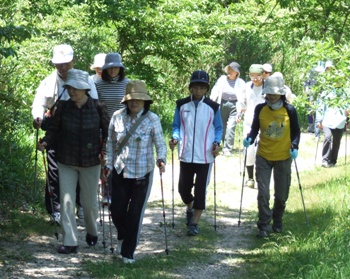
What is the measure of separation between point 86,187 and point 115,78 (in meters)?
2.18

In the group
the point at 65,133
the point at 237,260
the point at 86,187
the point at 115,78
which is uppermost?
the point at 115,78

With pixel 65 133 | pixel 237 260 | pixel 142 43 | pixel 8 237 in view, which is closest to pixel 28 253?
pixel 8 237

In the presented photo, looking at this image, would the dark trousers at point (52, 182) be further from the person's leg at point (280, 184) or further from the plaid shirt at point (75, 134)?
the person's leg at point (280, 184)

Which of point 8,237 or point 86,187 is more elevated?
point 86,187

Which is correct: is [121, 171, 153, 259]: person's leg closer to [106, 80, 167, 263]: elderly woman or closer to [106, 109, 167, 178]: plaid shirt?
[106, 80, 167, 263]: elderly woman

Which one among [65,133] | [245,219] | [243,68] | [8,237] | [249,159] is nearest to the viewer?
[65,133]

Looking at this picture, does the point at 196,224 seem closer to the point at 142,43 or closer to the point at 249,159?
the point at 249,159

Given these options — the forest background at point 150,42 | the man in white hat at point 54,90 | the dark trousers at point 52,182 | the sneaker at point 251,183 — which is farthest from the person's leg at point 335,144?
the man in white hat at point 54,90

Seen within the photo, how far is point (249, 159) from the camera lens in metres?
13.7

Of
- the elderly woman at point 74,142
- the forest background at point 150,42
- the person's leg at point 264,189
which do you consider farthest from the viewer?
the forest background at point 150,42

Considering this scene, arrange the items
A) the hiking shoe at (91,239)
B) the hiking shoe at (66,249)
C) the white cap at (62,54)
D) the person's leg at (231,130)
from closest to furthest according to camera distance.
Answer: the hiking shoe at (66,249), the hiking shoe at (91,239), the white cap at (62,54), the person's leg at (231,130)

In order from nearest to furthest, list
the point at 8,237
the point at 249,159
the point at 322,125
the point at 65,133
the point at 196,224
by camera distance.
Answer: the point at 65,133 → the point at 8,237 → the point at 196,224 → the point at 249,159 → the point at 322,125

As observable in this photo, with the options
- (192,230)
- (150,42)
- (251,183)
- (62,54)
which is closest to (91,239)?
(192,230)

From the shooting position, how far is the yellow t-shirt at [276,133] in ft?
32.6
